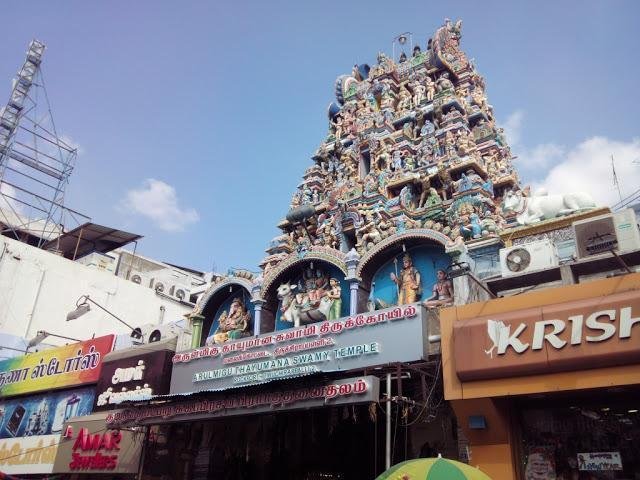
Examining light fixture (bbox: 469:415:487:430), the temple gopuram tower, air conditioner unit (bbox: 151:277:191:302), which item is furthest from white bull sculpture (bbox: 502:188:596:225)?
air conditioner unit (bbox: 151:277:191:302)

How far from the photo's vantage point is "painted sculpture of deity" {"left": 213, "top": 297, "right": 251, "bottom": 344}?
1908 cm

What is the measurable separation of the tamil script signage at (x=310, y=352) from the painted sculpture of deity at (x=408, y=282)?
→ 8.30 ft

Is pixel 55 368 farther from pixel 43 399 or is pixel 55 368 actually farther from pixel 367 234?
pixel 367 234

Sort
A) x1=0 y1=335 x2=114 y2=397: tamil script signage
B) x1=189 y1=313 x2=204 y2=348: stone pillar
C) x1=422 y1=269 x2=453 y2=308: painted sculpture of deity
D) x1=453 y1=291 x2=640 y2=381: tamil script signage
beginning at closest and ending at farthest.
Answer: x1=453 y1=291 x2=640 y2=381: tamil script signage → x1=422 y1=269 x2=453 y2=308: painted sculpture of deity → x1=189 y1=313 x2=204 y2=348: stone pillar → x1=0 y1=335 x2=114 y2=397: tamil script signage

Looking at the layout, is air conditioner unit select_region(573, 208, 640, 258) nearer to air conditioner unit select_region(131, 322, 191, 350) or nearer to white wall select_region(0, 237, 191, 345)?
air conditioner unit select_region(131, 322, 191, 350)

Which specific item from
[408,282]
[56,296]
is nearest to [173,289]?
[56,296]

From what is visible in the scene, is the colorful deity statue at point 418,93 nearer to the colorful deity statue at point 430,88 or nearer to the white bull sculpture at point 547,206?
the colorful deity statue at point 430,88

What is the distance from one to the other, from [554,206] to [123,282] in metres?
25.4

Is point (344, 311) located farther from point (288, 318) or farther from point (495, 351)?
point (495, 351)

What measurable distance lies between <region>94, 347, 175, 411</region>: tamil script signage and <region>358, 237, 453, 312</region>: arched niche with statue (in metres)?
6.61

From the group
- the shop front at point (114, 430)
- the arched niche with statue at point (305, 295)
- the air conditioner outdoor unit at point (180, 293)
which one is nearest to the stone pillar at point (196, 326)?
the shop front at point (114, 430)

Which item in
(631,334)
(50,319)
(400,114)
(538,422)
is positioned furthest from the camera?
(50,319)

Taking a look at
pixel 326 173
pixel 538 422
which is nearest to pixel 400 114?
pixel 326 173

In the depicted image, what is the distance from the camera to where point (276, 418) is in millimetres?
15758
